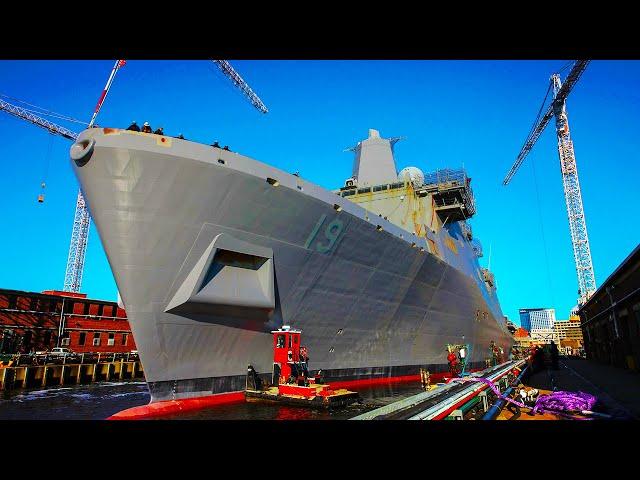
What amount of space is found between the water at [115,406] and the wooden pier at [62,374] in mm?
937

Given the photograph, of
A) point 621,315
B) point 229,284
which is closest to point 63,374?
point 229,284

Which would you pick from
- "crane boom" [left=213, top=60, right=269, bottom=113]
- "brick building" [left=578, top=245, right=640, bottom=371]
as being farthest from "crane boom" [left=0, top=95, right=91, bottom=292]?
"brick building" [left=578, top=245, right=640, bottom=371]

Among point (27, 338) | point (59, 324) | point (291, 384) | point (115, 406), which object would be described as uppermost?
point (59, 324)

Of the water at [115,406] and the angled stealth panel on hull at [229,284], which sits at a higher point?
the angled stealth panel on hull at [229,284]

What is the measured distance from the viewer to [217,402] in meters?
10.0

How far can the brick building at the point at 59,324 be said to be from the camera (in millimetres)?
24031

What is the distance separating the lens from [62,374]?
64.6ft

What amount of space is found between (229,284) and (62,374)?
15295mm

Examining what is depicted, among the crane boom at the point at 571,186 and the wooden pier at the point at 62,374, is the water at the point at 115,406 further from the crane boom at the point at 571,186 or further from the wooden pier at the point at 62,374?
the crane boom at the point at 571,186

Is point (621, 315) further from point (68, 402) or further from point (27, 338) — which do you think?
point (27, 338)

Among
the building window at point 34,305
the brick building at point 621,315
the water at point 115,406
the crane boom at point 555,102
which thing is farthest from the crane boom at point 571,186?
the building window at point 34,305

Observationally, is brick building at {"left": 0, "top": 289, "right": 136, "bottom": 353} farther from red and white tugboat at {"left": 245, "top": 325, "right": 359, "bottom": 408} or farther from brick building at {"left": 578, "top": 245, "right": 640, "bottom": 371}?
brick building at {"left": 578, "top": 245, "right": 640, "bottom": 371}
